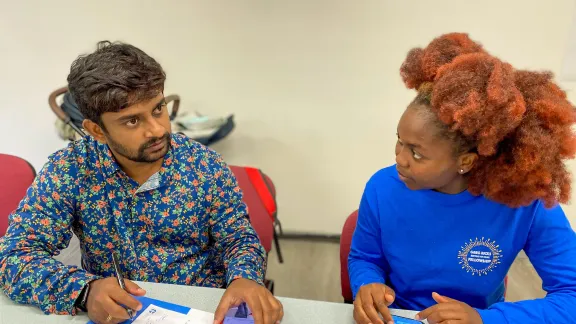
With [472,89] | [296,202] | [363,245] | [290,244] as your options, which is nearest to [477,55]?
[472,89]

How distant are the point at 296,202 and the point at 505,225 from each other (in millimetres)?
Result: 1668

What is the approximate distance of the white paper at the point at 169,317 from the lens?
904mm

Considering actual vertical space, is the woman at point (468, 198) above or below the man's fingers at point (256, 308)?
above

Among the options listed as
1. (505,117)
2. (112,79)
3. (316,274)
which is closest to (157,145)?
(112,79)

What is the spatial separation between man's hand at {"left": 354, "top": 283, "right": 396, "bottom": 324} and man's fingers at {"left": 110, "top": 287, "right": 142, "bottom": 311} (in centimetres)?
47

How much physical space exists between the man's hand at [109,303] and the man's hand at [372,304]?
0.47 metres

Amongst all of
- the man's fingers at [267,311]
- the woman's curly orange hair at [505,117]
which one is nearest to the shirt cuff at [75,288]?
the man's fingers at [267,311]

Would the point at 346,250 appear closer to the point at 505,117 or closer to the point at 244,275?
the point at 244,275

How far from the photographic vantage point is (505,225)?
992mm

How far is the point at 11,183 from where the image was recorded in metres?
1.58

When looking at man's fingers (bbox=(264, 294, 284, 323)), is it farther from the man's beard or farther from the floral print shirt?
the man's beard

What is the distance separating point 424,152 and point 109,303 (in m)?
0.74

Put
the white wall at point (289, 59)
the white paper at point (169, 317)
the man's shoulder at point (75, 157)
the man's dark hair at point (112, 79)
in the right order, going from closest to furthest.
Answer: the white paper at point (169, 317) → the man's dark hair at point (112, 79) → the man's shoulder at point (75, 157) → the white wall at point (289, 59)

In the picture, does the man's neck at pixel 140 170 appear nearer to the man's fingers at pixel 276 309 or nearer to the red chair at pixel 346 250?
the man's fingers at pixel 276 309
